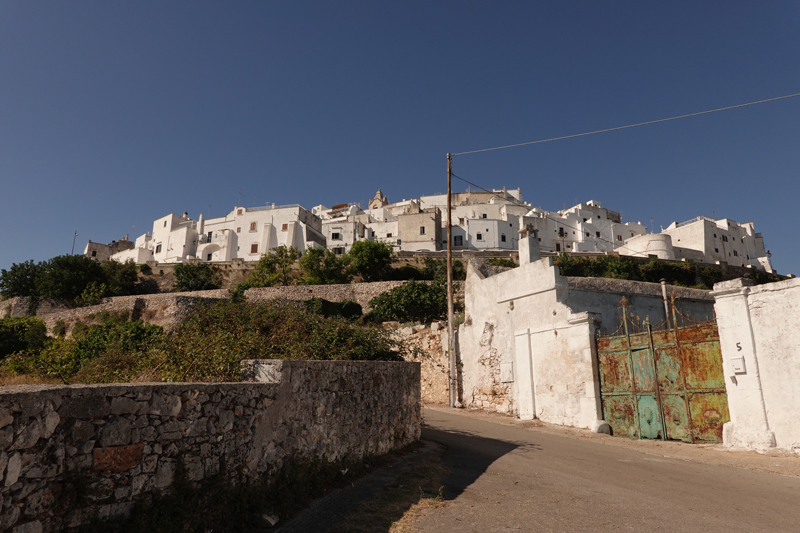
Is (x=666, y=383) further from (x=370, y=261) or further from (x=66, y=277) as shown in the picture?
(x=66, y=277)

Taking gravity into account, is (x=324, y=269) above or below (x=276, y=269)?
below

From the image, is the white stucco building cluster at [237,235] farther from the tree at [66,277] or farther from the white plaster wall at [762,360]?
the white plaster wall at [762,360]

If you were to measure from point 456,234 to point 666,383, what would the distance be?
5318 cm

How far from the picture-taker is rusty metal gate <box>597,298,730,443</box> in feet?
32.9

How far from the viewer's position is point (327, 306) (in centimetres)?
3469

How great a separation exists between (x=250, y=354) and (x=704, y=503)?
6629 millimetres

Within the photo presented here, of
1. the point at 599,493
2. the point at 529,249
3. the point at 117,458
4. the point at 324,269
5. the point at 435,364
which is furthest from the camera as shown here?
the point at 324,269

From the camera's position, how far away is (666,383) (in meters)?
10.8

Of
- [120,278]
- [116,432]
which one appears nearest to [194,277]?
[120,278]

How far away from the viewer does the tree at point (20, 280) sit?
46.2 metres

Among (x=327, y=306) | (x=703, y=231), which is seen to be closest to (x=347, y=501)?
(x=327, y=306)

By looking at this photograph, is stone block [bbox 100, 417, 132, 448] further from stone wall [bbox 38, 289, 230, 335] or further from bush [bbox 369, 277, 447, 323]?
bush [bbox 369, 277, 447, 323]

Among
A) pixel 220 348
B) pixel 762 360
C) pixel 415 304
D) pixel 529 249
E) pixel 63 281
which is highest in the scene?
pixel 63 281

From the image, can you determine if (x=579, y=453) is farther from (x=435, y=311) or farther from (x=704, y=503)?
(x=435, y=311)
